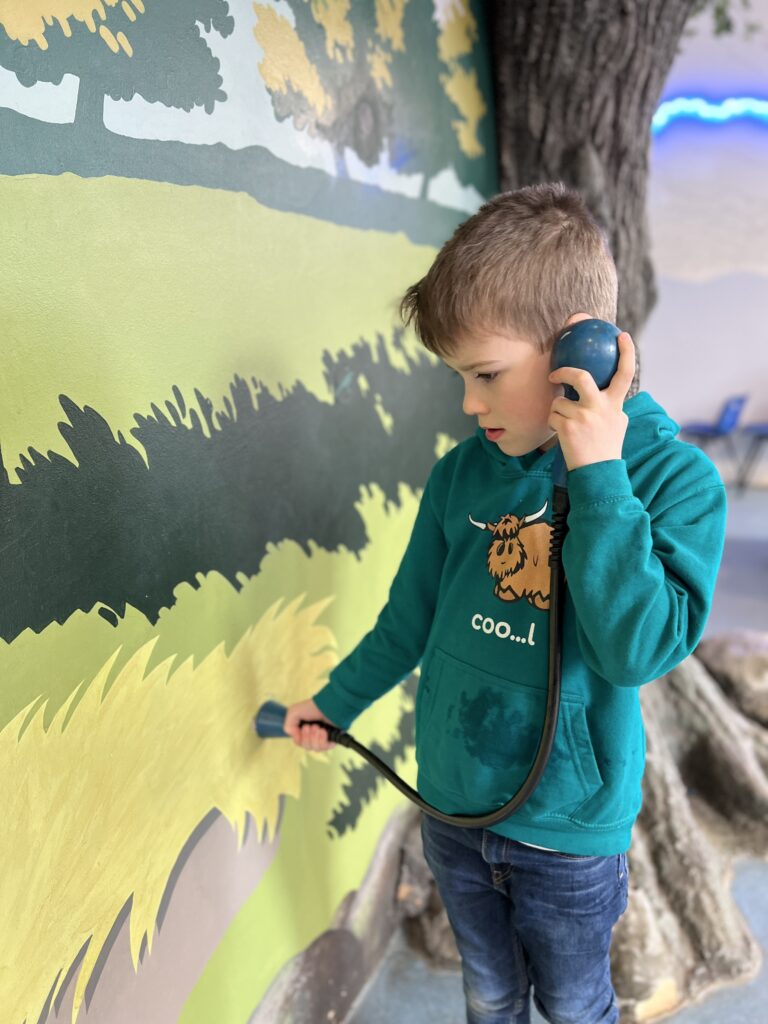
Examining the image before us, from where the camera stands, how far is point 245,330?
46.6 inches

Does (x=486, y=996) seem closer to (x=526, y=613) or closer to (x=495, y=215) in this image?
(x=526, y=613)

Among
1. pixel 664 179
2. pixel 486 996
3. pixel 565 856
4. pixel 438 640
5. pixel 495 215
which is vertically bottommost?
pixel 486 996

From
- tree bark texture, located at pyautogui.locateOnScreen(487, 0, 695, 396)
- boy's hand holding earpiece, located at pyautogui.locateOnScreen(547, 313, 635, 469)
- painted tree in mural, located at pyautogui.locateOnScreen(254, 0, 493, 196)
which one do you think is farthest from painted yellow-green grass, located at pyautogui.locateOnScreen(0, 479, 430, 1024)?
tree bark texture, located at pyautogui.locateOnScreen(487, 0, 695, 396)

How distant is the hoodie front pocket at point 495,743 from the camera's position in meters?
0.99

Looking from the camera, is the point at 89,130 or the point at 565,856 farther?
the point at 565,856

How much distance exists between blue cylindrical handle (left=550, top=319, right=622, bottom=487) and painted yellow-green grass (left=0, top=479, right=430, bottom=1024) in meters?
0.55

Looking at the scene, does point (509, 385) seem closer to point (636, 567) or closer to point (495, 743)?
point (636, 567)

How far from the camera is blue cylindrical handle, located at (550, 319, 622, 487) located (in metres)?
0.84

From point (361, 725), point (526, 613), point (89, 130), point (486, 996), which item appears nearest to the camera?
point (89, 130)

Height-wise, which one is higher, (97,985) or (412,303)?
(412,303)

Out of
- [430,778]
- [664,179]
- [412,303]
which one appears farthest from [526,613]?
[664,179]

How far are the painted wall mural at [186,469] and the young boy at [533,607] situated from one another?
0.70 ft

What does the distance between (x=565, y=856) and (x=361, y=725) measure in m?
0.62

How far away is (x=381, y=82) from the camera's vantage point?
156 cm
